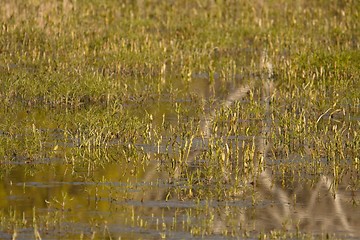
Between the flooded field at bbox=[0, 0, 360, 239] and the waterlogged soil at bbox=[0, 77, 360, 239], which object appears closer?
the waterlogged soil at bbox=[0, 77, 360, 239]

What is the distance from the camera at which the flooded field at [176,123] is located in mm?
9391

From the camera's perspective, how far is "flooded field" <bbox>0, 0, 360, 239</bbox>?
939cm

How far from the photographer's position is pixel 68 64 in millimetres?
17125

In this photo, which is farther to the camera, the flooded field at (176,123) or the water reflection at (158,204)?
the flooded field at (176,123)

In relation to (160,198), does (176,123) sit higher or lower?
higher

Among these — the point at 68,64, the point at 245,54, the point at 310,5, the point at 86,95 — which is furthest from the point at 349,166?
the point at 310,5

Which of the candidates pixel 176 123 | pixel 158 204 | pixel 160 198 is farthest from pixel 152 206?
pixel 176 123

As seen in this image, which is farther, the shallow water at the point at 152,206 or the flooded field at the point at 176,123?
the flooded field at the point at 176,123

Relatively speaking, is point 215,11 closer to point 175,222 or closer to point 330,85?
point 330,85

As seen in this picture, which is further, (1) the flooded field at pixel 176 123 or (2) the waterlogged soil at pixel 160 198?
(1) the flooded field at pixel 176 123

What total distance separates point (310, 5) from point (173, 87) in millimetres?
9608

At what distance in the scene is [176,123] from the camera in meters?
13.7

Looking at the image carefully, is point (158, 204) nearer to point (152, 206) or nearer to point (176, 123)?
point (152, 206)

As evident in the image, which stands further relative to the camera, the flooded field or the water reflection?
the flooded field
